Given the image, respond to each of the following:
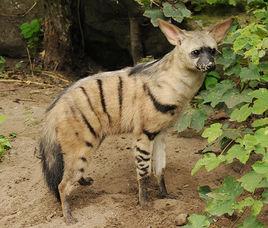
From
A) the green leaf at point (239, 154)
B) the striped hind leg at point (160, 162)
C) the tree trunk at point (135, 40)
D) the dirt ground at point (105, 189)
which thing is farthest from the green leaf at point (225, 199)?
the tree trunk at point (135, 40)

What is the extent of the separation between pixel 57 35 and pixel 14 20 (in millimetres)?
1101

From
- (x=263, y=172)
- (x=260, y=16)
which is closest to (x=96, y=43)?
(x=260, y=16)

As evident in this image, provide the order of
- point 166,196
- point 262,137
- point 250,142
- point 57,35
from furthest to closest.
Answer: point 57,35, point 166,196, point 250,142, point 262,137

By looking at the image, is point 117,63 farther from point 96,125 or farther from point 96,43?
point 96,125

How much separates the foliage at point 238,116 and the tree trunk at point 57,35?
2.42 meters

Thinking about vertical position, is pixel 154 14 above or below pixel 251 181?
above

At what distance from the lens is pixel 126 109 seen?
494cm

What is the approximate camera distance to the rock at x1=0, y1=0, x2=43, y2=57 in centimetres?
866

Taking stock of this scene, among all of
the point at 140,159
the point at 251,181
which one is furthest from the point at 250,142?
the point at 140,159

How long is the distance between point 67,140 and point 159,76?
0.91m

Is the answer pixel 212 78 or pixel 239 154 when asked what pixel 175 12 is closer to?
pixel 212 78

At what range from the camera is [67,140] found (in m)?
4.78

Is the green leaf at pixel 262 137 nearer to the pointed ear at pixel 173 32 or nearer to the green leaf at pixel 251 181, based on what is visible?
the green leaf at pixel 251 181

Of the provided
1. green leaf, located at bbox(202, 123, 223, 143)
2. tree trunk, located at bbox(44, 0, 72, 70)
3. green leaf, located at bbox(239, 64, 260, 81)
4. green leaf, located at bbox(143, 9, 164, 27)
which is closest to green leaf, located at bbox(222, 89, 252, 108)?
green leaf, located at bbox(239, 64, 260, 81)
